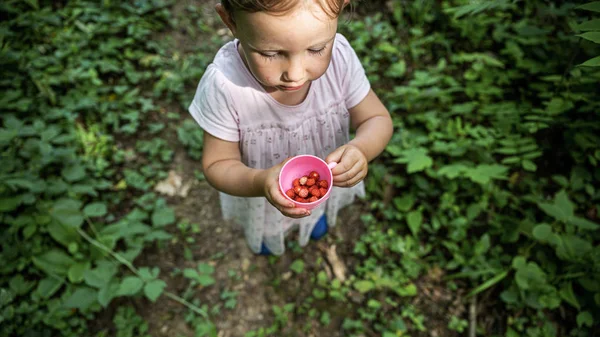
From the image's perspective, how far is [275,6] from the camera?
3.34 ft

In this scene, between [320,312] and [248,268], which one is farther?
[248,268]

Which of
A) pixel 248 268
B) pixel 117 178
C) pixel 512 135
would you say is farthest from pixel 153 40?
pixel 512 135

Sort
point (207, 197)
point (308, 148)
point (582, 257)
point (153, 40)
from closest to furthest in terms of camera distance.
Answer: point (308, 148) < point (582, 257) < point (207, 197) < point (153, 40)

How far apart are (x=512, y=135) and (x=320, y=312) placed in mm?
1666

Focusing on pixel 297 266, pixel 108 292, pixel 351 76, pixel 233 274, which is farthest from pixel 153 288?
pixel 351 76

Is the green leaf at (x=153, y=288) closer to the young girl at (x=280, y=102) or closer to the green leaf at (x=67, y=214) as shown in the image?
the green leaf at (x=67, y=214)

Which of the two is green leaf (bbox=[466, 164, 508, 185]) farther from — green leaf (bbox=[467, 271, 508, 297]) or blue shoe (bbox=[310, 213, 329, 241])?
blue shoe (bbox=[310, 213, 329, 241])

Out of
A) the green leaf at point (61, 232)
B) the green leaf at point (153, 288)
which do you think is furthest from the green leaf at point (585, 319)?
the green leaf at point (61, 232)

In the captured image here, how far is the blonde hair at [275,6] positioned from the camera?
3.33 feet

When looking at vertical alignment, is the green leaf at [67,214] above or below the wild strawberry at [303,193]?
below

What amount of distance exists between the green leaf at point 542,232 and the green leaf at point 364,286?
960 mm

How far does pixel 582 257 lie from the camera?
2104 millimetres

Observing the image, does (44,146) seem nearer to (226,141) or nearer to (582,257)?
(226,141)

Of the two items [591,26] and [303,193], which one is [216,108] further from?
[591,26]
